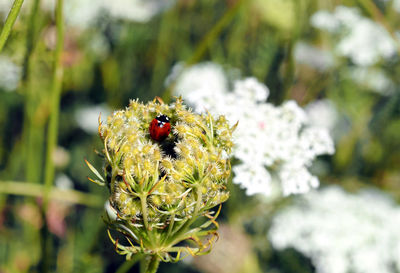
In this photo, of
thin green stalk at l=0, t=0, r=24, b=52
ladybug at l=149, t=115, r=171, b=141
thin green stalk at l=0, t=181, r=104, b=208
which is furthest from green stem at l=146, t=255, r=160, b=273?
thin green stalk at l=0, t=181, r=104, b=208

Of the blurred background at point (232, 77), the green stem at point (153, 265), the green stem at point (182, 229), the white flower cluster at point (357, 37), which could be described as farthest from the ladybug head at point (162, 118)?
the white flower cluster at point (357, 37)

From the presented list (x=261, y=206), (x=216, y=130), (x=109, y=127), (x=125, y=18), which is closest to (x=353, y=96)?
(x=261, y=206)

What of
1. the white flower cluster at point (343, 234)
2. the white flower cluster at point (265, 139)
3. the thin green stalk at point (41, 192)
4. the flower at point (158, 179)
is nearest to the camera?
the flower at point (158, 179)

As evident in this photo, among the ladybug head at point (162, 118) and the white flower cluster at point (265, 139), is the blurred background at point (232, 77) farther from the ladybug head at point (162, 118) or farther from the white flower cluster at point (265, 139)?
the ladybug head at point (162, 118)

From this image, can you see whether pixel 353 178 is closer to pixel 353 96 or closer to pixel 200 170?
pixel 353 96

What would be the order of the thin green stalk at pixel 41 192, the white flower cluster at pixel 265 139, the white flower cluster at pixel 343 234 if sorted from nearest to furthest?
the white flower cluster at pixel 265 139, the thin green stalk at pixel 41 192, the white flower cluster at pixel 343 234

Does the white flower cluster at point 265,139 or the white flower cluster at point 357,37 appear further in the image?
the white flower cluster at point 357,37
